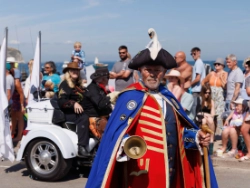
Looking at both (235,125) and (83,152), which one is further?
(235,125)

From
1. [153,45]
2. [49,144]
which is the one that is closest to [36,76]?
[49,144]

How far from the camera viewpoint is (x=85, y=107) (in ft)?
23.9

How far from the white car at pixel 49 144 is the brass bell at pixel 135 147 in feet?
→ 11.2

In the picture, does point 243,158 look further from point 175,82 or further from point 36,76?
point 36,76

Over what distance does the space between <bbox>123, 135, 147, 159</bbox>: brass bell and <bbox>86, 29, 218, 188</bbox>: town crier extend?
0.10 metres

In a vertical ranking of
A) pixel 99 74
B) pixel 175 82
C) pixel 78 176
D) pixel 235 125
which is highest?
pixel 99 74

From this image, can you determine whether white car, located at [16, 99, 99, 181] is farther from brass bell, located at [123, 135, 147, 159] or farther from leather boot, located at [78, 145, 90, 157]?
brass bell, located at [123, 135, 147, 159]

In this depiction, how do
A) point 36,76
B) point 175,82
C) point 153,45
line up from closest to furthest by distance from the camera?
point 153,45, point 175,82, point 36,76

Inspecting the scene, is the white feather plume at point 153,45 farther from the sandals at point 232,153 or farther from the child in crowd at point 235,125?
the sandals at point 232,153

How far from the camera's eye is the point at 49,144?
24.2 feet

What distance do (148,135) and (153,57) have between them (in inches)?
25.3

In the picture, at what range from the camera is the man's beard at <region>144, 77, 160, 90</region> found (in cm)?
408

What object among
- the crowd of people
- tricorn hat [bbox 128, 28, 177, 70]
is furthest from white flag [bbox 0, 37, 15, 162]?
tricorn hat [bbox 128, 28, 177, 70]

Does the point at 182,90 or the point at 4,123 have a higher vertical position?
the point at 182,90
